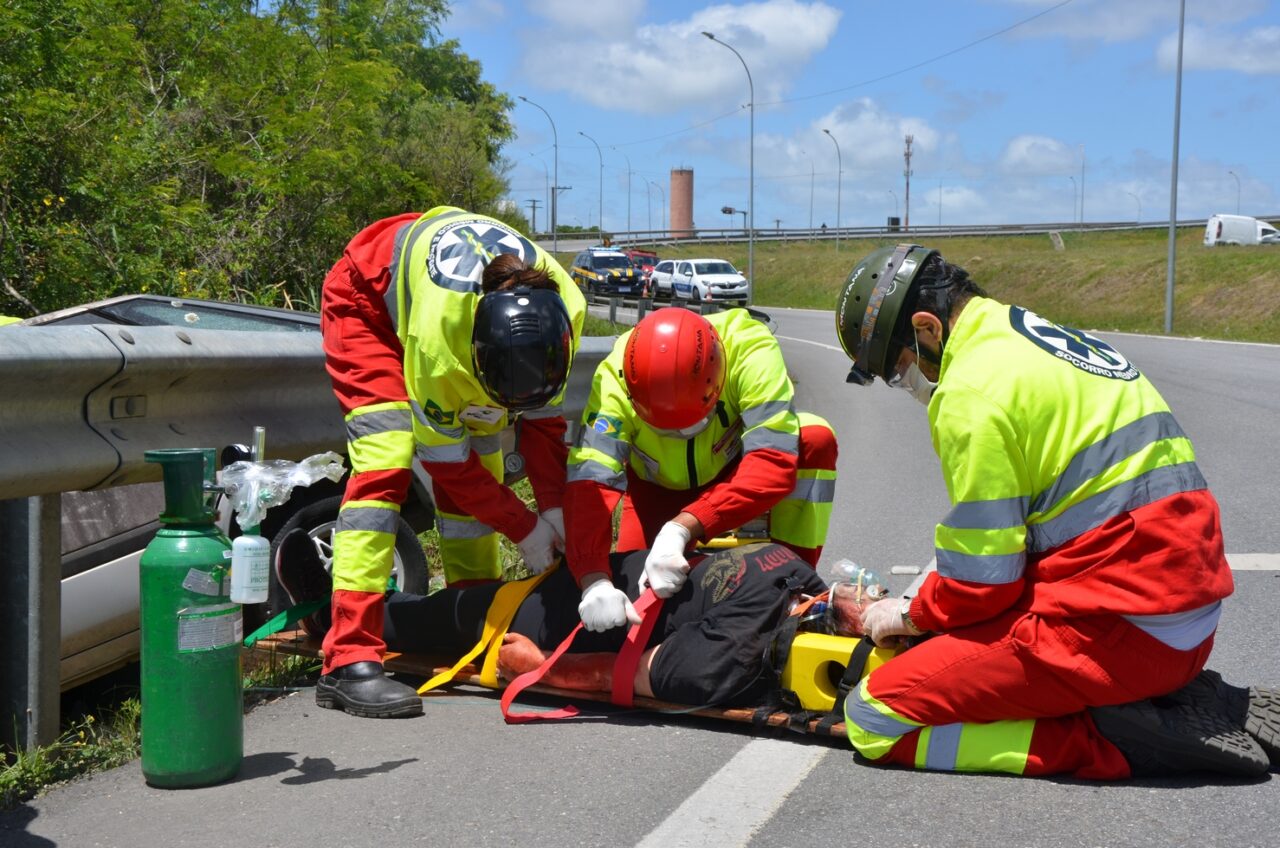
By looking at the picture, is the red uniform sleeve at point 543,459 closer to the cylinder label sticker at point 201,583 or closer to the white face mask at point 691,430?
the white face mask at point 691,430

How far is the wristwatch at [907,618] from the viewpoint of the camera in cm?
381

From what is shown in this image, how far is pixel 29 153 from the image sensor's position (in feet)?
29.9

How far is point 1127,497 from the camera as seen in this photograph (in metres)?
3.47

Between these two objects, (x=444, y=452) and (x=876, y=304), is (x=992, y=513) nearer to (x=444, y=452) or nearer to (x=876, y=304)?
(x=876, y=304)

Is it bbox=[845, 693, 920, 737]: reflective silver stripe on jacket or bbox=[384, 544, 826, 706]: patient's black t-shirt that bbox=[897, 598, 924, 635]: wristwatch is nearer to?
bbox=[845, 693, 920, 737]: reflective silver stripe on jacket

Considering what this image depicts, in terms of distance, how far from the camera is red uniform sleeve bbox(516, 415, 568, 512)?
516 centimetres

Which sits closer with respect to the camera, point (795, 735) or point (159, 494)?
point (795, 735)

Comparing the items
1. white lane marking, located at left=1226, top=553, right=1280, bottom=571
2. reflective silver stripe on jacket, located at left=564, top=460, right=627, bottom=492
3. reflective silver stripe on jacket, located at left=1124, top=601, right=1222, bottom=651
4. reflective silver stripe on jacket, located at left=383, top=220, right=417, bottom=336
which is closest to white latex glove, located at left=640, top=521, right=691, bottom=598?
A: reflective silver stripe on jacket, located at left=564, top=460, right=627, bottom=492

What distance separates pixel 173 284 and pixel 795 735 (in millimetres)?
7882

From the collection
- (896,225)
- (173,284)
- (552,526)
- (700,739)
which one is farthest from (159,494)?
(896,225)

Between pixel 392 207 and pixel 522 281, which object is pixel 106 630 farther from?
pixel 392 207

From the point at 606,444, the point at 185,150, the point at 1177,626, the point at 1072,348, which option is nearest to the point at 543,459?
the point at 606,444

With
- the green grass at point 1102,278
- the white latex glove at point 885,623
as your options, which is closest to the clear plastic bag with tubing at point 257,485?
the white latex glove at point 885,623

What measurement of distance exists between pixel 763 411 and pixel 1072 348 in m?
1.47
